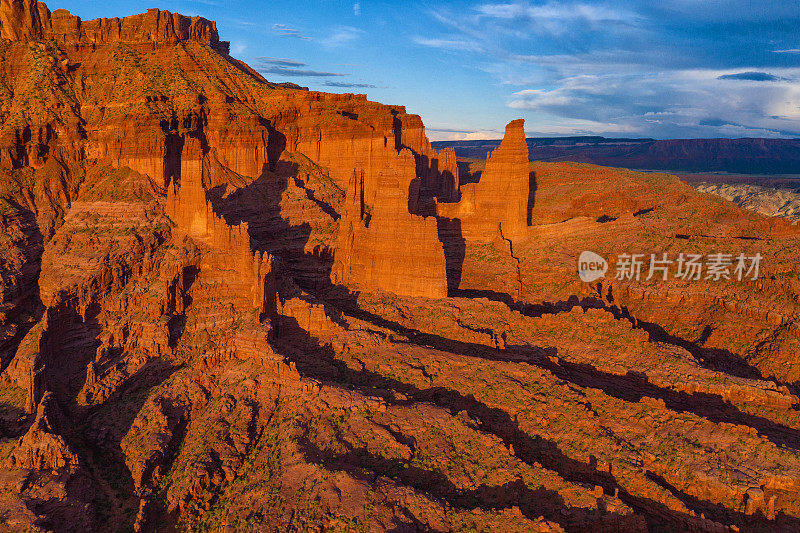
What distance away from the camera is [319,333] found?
4566 cm

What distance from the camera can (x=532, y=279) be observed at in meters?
70.3

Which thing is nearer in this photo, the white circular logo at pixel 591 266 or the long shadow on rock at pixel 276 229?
the long shadow on rock at pixel 276 229

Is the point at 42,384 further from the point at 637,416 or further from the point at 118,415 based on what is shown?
the point at 637,416

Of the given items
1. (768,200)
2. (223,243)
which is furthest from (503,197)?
(768,200)

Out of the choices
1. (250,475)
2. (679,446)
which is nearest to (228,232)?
(250,475)

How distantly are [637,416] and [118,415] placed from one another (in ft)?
125

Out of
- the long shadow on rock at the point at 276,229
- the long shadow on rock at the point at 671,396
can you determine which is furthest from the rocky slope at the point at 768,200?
the long shadow on rock at the point at 276,229

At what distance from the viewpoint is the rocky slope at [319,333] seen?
31.3 metres

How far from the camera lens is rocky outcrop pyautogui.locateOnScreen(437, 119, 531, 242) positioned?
253ft

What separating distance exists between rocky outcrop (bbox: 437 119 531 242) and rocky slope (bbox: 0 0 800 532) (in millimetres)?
428

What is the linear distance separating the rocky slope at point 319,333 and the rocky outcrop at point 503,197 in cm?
43

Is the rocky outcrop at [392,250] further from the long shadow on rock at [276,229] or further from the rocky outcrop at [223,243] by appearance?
the rocky outcrop at [223,243]

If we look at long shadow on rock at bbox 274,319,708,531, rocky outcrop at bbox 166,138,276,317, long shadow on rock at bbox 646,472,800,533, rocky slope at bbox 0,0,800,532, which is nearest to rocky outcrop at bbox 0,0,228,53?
rocky slope at bbox 0,0,800,532

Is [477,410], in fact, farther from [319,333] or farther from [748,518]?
[748,518]
